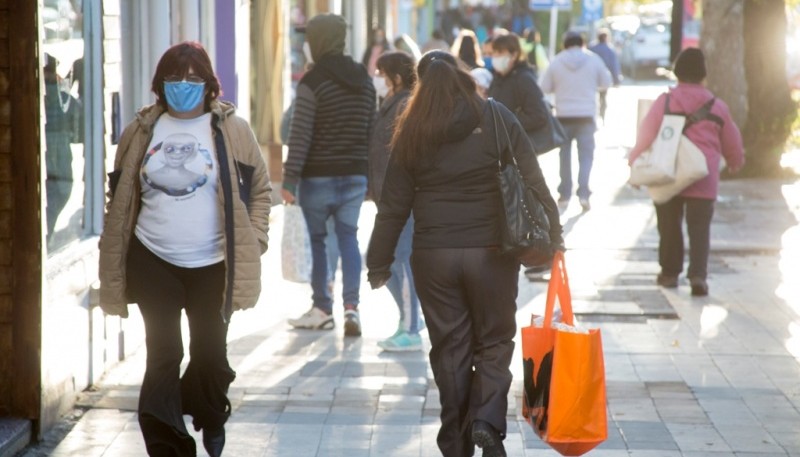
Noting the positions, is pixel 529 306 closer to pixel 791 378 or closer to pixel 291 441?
pixel 791 378

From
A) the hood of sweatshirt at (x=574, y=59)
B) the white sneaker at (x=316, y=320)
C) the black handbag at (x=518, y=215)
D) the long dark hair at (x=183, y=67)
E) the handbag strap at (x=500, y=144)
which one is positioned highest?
the long dark hair at (x=183, y=67)

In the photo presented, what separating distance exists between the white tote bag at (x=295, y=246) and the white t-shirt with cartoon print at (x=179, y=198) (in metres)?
3.30

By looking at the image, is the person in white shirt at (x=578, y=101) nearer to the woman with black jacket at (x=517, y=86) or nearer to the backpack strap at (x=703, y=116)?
the woman with black jacket at (x=517, y=86)

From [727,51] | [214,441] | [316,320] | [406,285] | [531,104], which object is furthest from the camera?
[727,51]

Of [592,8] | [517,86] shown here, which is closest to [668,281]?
[517,86]

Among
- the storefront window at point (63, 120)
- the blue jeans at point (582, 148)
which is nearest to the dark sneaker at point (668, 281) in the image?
the blue jeans at point (582, 148)

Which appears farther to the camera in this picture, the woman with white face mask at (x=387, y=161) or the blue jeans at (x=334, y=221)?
the blue jeans at (x=334, y=221)

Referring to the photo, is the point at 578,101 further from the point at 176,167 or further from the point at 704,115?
the point at 176,167

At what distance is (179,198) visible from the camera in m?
5.77

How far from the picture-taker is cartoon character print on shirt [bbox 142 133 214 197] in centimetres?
576

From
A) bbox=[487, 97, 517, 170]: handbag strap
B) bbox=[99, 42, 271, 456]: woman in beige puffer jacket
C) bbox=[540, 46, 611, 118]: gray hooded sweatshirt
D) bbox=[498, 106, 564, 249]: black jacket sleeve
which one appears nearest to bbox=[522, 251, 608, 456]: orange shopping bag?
bbox=[498, 106, 564, 249]: black jacket sleeve

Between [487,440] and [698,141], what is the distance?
16.9ft

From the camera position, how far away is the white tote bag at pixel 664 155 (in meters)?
10.5

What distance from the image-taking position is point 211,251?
19.2ft
